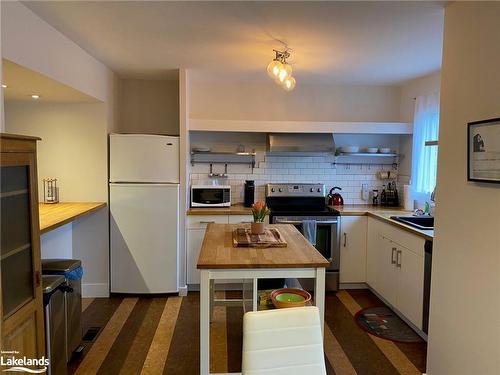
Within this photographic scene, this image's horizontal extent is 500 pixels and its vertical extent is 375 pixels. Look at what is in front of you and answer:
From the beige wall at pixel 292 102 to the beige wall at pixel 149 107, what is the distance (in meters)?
0.24

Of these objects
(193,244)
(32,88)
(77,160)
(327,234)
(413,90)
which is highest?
(413,90)

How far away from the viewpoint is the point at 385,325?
347 cm

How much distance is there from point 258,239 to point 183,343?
1.10 m

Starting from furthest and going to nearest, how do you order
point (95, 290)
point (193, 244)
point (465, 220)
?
point (193, 244) → point (95, 290) → point (465, 220)

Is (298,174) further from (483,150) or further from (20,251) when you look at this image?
(20,251)

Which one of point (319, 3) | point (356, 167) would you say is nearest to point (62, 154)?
point (319, 3)

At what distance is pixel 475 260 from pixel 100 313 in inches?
126

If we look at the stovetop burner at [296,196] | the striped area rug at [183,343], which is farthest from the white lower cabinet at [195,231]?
the stovetop burner at [296,196]

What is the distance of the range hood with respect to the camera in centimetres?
447

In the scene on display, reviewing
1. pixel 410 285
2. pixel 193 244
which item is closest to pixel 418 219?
pixel 410 285

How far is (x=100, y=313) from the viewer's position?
12.1ft

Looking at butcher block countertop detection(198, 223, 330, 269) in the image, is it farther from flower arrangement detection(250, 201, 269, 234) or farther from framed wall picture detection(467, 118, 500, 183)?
framed wall picture detection(467, 118, 500, 183)

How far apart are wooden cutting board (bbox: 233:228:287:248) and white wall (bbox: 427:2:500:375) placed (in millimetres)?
1051

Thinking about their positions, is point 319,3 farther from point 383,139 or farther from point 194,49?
point 383,139
